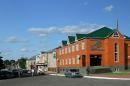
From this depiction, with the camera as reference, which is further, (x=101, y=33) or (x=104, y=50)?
(x=101, y=33)

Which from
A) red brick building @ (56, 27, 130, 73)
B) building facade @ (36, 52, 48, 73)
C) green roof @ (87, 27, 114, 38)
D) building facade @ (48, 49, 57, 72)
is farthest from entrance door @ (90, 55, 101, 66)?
building facade @ (36, 52, 48, 73)

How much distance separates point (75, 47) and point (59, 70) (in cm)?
2166

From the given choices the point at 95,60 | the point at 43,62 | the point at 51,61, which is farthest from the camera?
the point at 43,62

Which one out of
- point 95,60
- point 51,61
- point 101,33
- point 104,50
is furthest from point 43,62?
point 104,50

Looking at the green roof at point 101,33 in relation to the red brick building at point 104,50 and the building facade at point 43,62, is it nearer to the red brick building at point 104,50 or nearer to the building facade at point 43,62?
the red brick building at point 104,50

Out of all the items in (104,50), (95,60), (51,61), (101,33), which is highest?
(101,33)

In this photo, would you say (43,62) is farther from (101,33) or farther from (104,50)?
(104,50)

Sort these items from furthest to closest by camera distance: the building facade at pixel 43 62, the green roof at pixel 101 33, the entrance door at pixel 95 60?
the building facade at pixel 43 62 < the entrance door at pixel 95 60 < the green roof at pixel 101 33

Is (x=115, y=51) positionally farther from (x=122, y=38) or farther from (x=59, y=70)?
(x=59, y=70)

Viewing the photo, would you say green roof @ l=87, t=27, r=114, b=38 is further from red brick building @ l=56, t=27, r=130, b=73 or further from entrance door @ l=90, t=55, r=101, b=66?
entrance door @ l=90, t=55, r=101, b=66

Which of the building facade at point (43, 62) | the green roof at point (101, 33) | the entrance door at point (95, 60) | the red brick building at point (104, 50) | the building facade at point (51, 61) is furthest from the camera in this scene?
the building facade at point (43, 62)

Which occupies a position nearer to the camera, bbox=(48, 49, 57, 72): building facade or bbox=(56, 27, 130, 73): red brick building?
bbox=(56, 27, 130, 73): red brick building

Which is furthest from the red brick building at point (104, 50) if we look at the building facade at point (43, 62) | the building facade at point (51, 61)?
the building facade at point (43, 62)

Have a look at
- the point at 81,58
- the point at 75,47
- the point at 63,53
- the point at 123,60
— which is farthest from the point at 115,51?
the point at 63,53
